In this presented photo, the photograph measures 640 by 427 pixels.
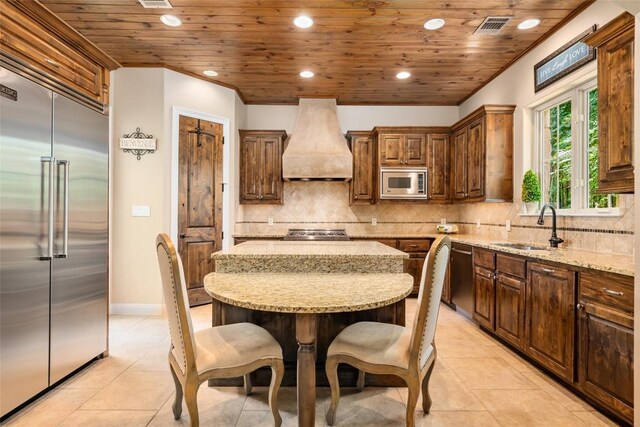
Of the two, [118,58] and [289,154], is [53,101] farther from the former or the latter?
[289,154]

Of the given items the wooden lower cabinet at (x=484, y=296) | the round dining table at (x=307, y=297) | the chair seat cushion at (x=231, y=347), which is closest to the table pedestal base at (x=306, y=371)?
the round dining table at (x=307, y=297)

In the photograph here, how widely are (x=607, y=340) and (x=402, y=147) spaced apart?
356 centimetres

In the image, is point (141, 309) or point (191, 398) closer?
point (191, 398)

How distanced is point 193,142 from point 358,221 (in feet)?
8.83

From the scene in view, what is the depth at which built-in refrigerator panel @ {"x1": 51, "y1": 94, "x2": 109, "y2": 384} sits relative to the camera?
2.27 metres

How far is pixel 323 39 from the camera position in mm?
3410

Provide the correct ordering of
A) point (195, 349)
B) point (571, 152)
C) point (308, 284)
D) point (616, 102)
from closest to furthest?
point (195, 349) < point (308, 284) < point (616, 102) < point (571, 152)

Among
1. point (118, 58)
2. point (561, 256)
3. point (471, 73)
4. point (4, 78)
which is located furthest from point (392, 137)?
point (4, 78)

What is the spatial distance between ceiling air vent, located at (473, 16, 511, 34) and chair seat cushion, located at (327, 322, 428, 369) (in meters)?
2.77

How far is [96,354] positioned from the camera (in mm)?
2709

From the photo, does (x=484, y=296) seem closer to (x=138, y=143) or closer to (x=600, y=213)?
(x=600, y=213)

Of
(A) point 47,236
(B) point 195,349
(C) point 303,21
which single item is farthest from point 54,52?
(B) point 195,349

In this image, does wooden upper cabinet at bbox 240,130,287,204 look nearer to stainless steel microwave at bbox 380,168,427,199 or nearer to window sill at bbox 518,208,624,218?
stainless steel microwave at bbox 380,168,427,199

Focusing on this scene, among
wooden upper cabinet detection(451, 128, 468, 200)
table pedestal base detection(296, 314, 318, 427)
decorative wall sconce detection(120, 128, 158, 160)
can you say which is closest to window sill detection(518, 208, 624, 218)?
wooden upper cabinet detection(451, 128, 468, 200)
